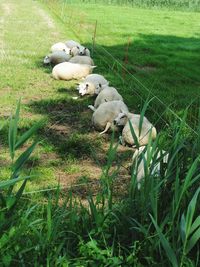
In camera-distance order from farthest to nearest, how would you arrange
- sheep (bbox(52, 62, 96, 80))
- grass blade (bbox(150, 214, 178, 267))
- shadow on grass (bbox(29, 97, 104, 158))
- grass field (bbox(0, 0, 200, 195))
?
sheep (bbox(52, 62, 96, 80)) < shadow on grass (bbox(29, 97, 104, 158)) < grass field (bbox(0, 0, 200, 195)) < grass blade (bbox(150, 214, 178, 267))

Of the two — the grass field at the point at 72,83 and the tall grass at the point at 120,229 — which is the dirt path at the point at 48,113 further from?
the tall grass at the point at 120,229

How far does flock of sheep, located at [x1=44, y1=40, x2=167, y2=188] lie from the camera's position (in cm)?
579

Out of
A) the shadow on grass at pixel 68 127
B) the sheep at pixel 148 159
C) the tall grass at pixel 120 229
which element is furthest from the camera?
the shadow on grass at pixel 68 127

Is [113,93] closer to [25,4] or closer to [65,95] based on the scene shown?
[65,95]

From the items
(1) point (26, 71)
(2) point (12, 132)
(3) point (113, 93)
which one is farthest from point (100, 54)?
(2) point (12, 132)

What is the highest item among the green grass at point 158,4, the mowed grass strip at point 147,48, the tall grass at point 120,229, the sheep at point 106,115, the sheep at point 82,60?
the tall grass at point 120,229

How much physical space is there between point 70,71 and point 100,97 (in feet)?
6.80

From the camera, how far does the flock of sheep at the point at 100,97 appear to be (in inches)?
228

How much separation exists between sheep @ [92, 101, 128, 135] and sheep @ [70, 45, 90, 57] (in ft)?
13.2

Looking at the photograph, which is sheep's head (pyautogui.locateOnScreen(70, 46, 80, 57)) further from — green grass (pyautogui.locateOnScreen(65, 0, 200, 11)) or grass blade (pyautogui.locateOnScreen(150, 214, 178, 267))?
green grass (pyautogui.locateOnScreen(65, 0, 200, 11))

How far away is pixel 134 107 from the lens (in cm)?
736

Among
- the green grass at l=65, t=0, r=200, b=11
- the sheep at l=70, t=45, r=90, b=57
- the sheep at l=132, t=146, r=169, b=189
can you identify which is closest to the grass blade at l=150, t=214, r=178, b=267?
the sheep at l=132, t=146, r=169, b=189

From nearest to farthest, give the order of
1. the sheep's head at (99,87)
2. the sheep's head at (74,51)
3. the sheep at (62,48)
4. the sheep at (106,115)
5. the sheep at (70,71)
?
the sheep at (106,115), the sheep's head at (99,87), the sheep at (70,71), the sheep's head at (74,51), the sheep at (62,48)

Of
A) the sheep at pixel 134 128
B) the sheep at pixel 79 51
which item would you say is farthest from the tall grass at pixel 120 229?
Result: the sheep at pixel 79 51
